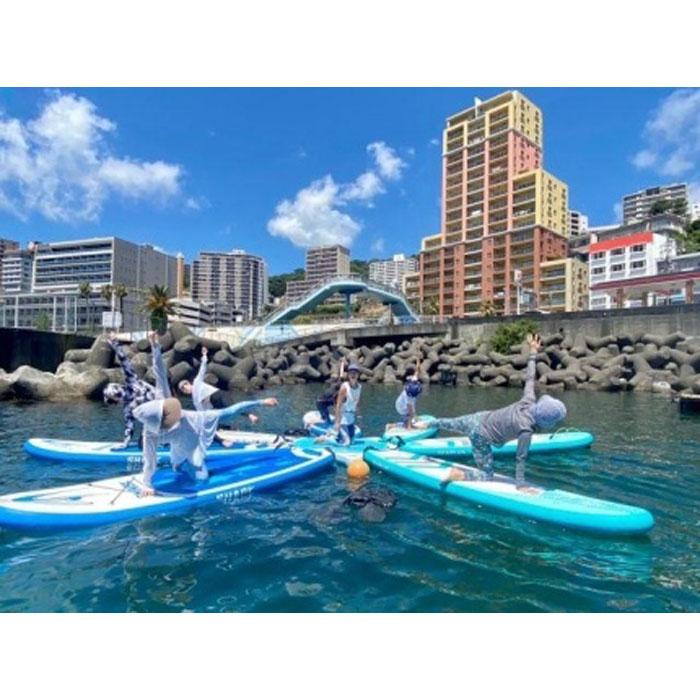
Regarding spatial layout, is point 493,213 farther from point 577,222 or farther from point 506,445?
point 506,445

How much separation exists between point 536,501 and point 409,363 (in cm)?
3442

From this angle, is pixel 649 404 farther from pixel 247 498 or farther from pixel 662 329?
pixel 247 498

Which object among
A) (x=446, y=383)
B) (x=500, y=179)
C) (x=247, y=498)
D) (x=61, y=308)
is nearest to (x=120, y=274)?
(x=61, y=308)

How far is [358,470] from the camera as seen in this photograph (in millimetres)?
9711

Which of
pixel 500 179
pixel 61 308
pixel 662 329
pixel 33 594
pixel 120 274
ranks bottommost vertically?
pixel 33 594

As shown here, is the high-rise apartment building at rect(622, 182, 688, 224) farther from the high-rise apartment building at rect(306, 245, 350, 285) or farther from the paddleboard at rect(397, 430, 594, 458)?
the paddleboard at rect(397, 430, 594, 458)

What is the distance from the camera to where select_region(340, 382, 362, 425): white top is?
11.3 metres

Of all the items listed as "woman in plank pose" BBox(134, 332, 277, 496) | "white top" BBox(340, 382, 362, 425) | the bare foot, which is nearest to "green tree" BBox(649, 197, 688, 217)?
"white top" BBox(340, 382, 362, 425)

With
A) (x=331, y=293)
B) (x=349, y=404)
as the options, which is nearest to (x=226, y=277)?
(x=331, y=293)

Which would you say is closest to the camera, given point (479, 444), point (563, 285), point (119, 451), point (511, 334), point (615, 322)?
point (479, 444)

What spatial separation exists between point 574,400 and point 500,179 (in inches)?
3447

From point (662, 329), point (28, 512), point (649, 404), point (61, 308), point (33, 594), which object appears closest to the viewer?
point (33, 594)

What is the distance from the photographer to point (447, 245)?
105 metres

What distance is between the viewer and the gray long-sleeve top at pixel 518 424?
766 centimetres
